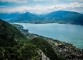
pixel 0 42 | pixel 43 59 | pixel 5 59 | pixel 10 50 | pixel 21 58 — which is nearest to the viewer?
pixel 5 59

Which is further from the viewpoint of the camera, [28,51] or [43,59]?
[43,59]

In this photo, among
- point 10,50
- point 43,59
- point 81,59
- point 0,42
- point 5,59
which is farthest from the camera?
point 81,59

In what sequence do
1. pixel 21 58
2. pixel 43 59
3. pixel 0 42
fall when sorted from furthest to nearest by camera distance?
1. pixel 0 42
2. pixel 43 59
3. pixel 21 58

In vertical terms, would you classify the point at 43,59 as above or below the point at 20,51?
below

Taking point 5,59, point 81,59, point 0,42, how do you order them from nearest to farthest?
1. point 5,59
2. point 0,42
3. point 81,59

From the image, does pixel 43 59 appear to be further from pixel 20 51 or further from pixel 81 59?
Answer: pixel 81 59

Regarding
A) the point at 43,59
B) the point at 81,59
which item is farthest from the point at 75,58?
the point at 43,59

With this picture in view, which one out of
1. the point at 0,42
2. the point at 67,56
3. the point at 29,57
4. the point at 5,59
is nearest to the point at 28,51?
the point at 29,57

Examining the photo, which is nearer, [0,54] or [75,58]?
[0,54]

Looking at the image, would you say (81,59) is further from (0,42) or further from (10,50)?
(10,50)
